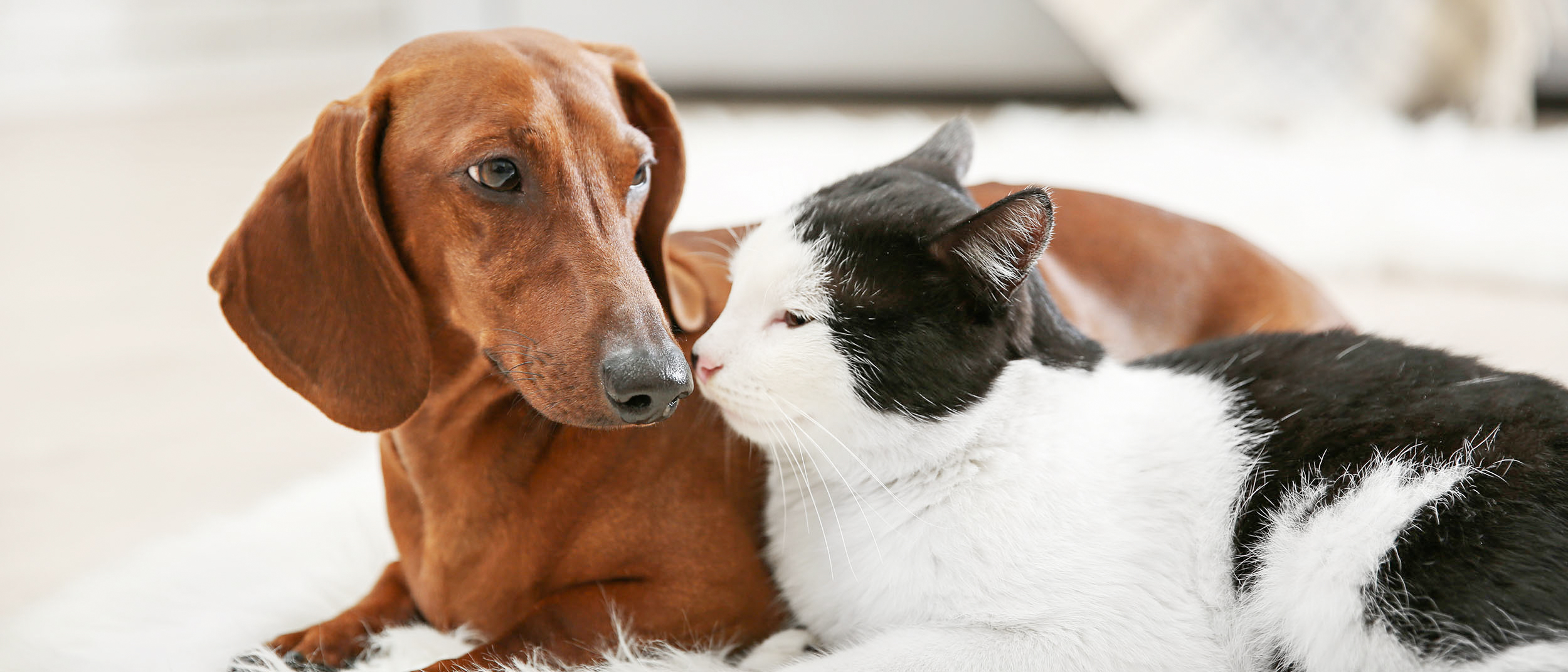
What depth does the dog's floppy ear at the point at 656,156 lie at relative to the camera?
4.33ft

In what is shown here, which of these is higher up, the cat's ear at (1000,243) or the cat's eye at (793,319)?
the cat's ear at (1000,243)

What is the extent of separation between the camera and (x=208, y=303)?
9.64 feet

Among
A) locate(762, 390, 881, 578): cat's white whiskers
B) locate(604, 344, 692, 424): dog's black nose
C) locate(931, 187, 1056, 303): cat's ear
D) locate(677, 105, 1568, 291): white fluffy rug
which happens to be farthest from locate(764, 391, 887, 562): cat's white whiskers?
locate(677, 105, 1568, 291): white fluffy rug

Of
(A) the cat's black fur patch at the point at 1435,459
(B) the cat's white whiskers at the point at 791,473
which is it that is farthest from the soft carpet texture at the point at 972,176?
(A) the cat's black fur patch at the point at 1435,459

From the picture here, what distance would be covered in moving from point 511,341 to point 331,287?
0.65ft

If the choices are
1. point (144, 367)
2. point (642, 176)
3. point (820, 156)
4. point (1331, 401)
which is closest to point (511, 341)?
point (642, 176)

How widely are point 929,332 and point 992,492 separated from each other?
0.55 feet

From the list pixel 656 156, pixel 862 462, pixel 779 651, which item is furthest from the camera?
pixel 656 156

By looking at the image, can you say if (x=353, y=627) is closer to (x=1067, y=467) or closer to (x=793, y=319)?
(x=793, y=319)

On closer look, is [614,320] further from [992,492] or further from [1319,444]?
[1319,444]

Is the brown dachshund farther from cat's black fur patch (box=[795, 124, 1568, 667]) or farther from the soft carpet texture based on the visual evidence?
cat's black fur patch (box=[795, 124, 1568, 667])

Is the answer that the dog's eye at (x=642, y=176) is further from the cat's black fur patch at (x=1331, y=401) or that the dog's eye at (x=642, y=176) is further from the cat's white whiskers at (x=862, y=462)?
the cat's white whiskers at (x=862, y=462)

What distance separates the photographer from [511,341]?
43.8 inches

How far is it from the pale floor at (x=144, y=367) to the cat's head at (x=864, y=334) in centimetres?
74
